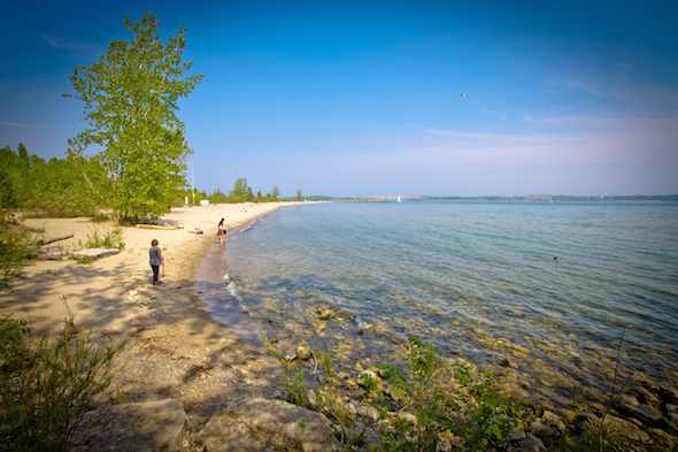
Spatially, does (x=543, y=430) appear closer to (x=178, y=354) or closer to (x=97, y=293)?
(x=178, y=354)

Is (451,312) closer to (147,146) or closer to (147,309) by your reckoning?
(147,309)

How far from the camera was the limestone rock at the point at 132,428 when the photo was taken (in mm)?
3402

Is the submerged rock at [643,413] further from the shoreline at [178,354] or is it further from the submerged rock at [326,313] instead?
the submerged rock at [326,313]

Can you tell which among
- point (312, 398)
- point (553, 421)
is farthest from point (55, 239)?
point (553, 421)

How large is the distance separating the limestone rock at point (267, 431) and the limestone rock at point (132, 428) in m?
0.43

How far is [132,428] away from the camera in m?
3.67

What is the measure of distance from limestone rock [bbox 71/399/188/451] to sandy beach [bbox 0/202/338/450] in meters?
0.01

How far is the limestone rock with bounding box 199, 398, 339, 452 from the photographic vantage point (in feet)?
12.7

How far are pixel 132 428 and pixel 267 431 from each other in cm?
165

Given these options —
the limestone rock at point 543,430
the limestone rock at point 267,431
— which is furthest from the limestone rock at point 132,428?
the limestone rock at point 543,430

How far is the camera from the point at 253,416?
4.31 meters

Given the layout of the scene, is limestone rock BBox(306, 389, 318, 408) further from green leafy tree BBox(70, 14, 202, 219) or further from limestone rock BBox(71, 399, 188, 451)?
green leafy tree BBox(70, 14, 202, 219)

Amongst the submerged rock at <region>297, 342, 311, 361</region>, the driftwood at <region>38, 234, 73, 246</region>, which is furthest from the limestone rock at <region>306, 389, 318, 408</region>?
the driftwood at <region>38, 234, 73, 246</region>

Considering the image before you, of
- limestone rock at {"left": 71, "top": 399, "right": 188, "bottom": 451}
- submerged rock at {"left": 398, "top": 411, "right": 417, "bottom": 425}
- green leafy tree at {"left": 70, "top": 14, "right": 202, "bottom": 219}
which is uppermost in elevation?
green leafy tree at {"left": 70, "top": 14, "right": 202, "bottom": 219}
